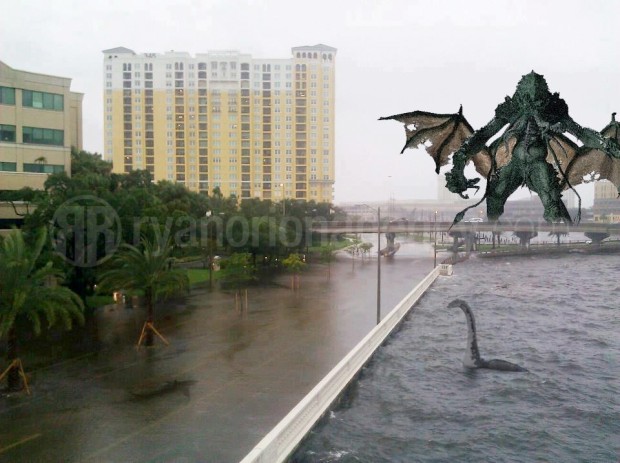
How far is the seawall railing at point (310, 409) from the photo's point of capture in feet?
40.5

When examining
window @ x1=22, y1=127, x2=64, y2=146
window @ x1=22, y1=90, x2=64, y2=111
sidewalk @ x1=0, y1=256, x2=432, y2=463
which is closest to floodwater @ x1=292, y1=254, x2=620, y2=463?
sidewalk @ x1=0, y1=256, x2=432, y2=463

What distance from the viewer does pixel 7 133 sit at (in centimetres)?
4228

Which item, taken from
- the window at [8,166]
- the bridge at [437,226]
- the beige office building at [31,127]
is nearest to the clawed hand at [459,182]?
the beige office building at [31,127]

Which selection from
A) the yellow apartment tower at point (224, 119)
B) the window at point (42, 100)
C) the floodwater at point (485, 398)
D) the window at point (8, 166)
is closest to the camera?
the floodwater at point (485, 398)

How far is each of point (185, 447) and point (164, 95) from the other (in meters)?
114

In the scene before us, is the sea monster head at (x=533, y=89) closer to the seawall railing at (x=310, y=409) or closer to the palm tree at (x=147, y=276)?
the seawall railing at (x=310, y=409)

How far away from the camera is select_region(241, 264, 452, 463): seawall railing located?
40.5ft

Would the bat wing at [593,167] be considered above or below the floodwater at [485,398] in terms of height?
above

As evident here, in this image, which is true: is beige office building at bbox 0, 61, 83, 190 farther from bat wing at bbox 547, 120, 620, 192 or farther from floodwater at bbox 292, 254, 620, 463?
bat wing at bbox 547, 120, 620, 192

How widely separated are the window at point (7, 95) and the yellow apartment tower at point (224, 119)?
7867 centimetres

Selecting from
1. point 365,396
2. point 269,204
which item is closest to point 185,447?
point 365,396

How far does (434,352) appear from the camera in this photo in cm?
2762

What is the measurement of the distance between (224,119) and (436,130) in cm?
11421

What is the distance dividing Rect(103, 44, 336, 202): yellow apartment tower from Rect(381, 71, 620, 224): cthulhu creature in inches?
4353
